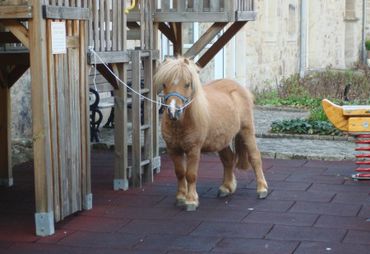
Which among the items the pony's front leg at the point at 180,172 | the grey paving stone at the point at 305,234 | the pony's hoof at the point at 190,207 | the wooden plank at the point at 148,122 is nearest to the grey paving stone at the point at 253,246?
the grey paving stone at the point at 305,234

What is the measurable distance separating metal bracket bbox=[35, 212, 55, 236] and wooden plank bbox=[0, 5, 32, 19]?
6.09 feet

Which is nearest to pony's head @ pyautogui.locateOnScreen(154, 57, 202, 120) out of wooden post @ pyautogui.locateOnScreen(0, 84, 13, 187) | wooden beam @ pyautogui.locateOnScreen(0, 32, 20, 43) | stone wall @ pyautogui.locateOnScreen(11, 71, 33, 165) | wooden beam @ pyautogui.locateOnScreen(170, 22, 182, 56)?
wooden beam @ pyautogui.locateOnScreen(0, 32, 20, 43)

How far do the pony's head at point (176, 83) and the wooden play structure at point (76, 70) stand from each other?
0.82 m

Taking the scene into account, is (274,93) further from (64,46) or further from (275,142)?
(64,46)

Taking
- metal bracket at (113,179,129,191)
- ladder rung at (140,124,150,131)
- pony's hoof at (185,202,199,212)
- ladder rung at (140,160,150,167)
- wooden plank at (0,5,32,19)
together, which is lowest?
pony's hoof at (185,202,199,212)

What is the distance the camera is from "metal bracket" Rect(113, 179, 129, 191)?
1112 centimetres

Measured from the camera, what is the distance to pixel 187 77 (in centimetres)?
956

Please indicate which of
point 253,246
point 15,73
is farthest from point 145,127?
point 253,246

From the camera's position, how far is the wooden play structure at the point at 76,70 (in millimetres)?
8562

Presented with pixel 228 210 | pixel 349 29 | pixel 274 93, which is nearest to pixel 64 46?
pixel 228 210

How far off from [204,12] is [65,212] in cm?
400

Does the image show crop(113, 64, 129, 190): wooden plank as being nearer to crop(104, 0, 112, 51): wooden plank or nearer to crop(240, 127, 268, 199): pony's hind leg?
crop(104, 0, 112, 51): wooden plank

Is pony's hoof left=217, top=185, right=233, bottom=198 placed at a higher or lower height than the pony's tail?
lower

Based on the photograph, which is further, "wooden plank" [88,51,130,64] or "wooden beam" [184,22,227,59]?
"wooden beam" [184,22,227,59]
